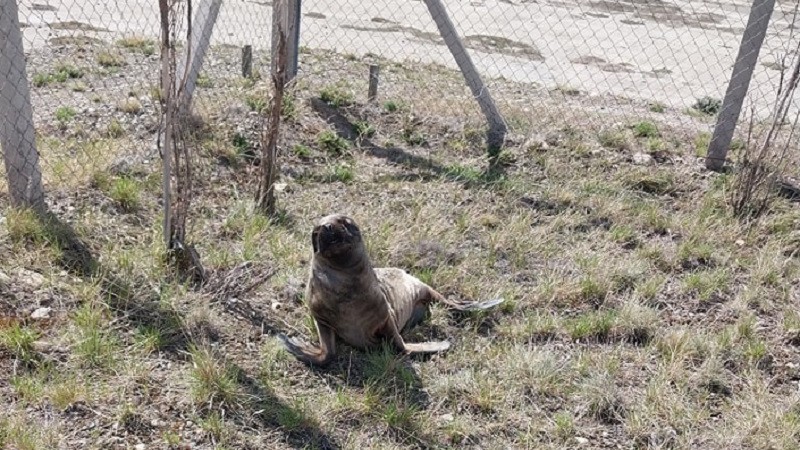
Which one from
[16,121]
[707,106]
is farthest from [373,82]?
[16,121]

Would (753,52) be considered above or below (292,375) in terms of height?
above

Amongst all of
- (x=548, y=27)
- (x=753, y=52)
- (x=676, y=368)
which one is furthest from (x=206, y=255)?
(x=548, y=27)

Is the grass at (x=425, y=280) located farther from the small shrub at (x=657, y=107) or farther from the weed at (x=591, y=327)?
the small shrub at (x=657, y=107)

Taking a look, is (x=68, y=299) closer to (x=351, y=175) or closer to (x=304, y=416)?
(x=304, y=416)

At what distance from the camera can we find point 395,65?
359 inches

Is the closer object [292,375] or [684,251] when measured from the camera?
[292,375]

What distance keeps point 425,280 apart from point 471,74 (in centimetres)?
262

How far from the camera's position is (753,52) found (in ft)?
20.7

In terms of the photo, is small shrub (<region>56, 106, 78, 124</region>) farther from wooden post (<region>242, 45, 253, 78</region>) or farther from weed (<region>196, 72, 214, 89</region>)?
wooden post (<region>242, 45, 253, 78</region>)

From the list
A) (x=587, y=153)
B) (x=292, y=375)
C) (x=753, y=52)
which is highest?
(x=753, y=52)

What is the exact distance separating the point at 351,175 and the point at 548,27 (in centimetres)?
736

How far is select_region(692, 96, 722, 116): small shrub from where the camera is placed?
27.7ft

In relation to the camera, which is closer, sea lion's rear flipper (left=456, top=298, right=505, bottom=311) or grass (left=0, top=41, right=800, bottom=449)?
grass (left=0, top=41, right=800, bottom=449)

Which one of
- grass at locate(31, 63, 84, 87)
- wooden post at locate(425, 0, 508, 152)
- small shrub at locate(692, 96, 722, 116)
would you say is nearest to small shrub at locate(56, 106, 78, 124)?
grass at locate(31, 63, 84, 87)
